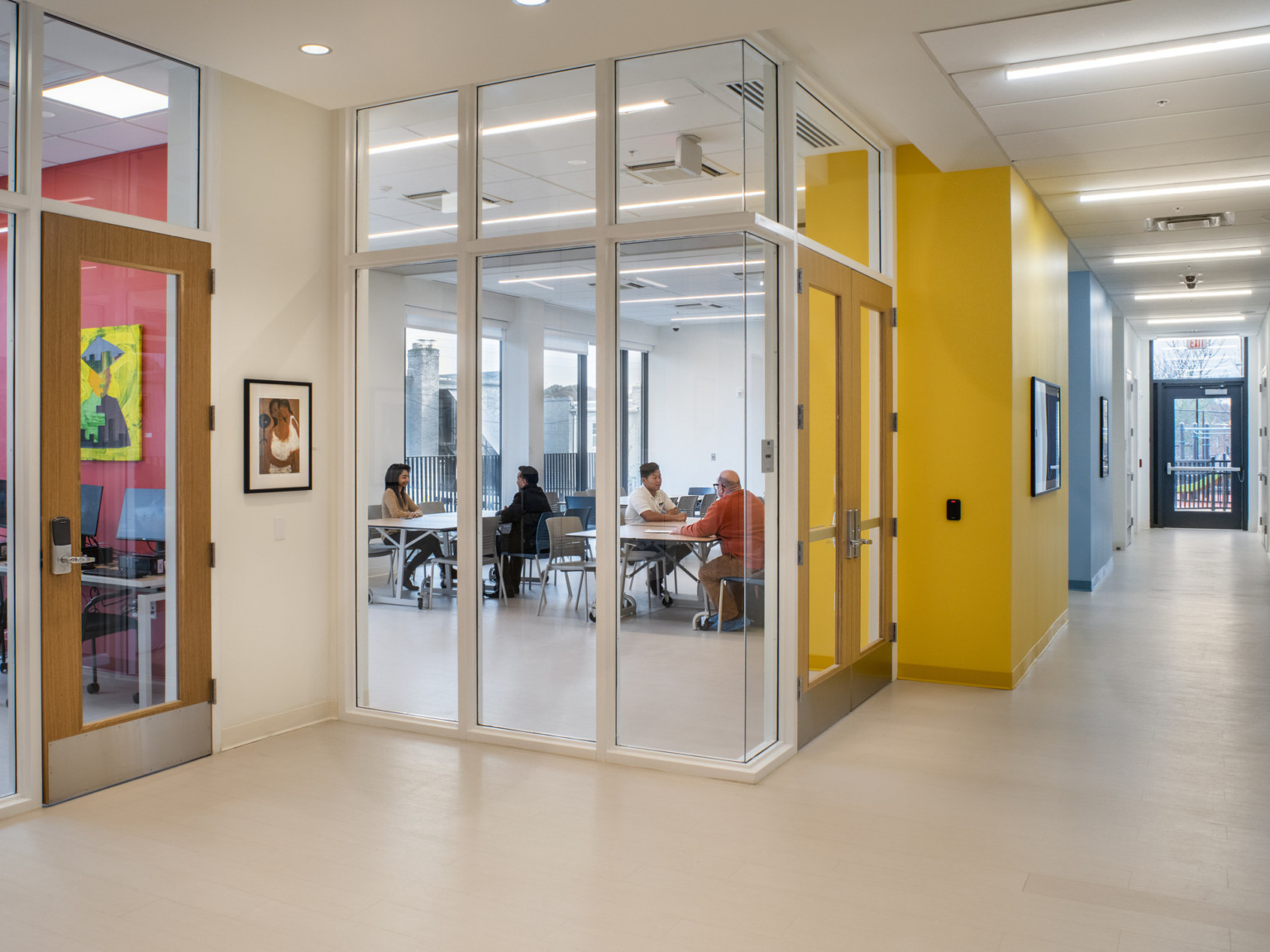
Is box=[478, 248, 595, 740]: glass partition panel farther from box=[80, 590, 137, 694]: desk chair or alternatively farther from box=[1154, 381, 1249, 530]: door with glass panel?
box=[1154, 381, 1249, 530]: door with glass panel

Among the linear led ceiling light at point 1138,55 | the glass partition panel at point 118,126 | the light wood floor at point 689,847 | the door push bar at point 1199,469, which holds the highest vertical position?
the linear led ceiling light at point 1138,55

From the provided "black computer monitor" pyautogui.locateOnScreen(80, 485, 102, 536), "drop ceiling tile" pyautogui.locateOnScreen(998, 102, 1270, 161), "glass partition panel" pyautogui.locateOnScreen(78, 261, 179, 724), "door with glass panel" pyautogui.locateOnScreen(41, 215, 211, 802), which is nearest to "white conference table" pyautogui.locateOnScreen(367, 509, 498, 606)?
"door with glass panel" pyautogui.locateOnScreen(41, 215, 211, 802)

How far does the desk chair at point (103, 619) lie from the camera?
4.10 meters

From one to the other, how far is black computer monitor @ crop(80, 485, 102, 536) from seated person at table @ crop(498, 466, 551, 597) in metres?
1.71

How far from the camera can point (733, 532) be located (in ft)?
14.8

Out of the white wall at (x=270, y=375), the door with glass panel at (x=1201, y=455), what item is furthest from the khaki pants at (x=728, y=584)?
the door with glass panel at (x=1201, y=455)

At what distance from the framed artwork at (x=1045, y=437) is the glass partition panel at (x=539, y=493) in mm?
3217

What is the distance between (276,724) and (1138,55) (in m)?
4.96

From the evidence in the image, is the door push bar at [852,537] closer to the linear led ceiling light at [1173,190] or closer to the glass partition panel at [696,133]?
the glass partition panel at [696,133]

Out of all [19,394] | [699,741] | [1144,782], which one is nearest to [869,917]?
[699,741]

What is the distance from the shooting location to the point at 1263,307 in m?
12.1

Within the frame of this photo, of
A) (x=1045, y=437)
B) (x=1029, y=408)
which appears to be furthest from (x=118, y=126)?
(x=1045, y=437)

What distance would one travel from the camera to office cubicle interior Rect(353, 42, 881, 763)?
4.45 meters

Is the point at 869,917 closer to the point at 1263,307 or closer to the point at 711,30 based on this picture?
the point at 711,30
